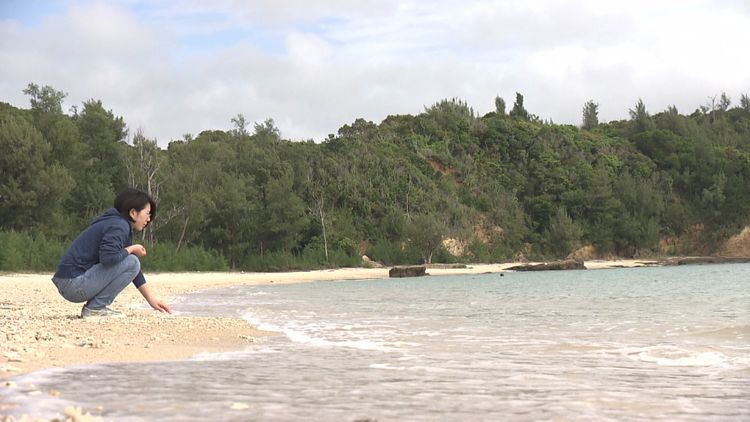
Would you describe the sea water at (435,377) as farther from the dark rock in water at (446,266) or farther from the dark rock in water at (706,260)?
the dark rock in water at (706,260)

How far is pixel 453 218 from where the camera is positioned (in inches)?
1911

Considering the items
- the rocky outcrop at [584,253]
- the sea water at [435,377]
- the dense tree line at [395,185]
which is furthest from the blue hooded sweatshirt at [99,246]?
the rocky outcrop at [584,253]

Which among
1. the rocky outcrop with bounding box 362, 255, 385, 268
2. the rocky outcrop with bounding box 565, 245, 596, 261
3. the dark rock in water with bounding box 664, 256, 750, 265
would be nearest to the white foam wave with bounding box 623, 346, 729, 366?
the rocky outcrop with bounding box 362, 255, 385, 268

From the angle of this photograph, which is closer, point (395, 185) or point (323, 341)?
point (323, 341)

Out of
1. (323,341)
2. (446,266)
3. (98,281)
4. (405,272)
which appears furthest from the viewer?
(446,266)

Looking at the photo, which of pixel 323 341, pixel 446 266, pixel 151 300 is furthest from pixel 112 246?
pixel 446 266

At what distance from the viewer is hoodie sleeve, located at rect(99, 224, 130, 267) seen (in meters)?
6.77

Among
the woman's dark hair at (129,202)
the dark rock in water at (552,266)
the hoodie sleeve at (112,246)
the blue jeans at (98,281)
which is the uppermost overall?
the woman's dark hair at (129,202)

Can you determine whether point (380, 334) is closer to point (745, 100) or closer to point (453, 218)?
point (453, 218)

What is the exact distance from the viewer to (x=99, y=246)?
22.8 ft

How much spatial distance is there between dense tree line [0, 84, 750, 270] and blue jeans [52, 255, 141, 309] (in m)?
19.9

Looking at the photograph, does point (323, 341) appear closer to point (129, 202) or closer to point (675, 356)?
point (129, 202)

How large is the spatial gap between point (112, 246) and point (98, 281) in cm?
49

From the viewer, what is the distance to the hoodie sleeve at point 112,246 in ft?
22.2
